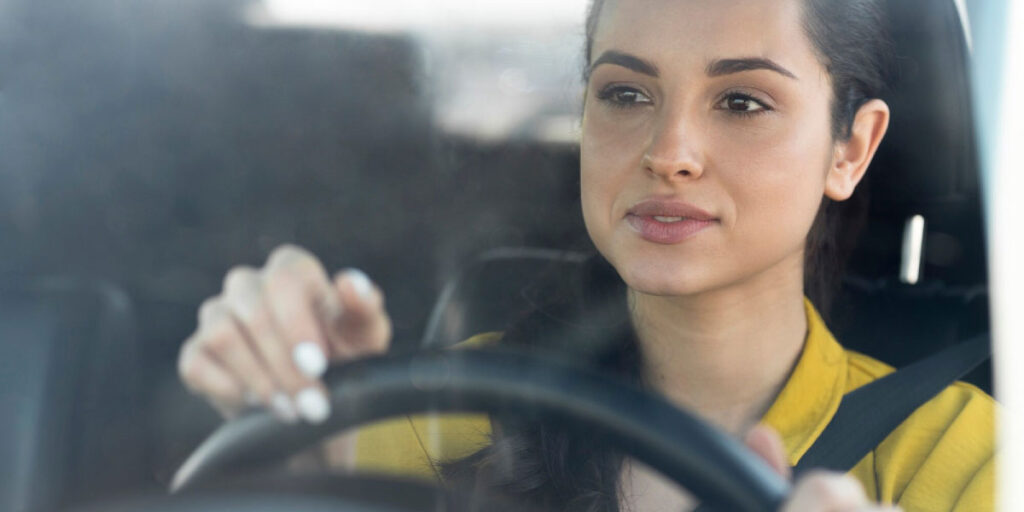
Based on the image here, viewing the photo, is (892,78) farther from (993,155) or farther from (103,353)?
(103,353)

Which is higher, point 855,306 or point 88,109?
point 88,109

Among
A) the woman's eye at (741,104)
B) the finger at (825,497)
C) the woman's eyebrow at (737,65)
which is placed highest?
the woman's eyebrow at (737,65)

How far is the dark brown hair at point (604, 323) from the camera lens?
0.91 metres

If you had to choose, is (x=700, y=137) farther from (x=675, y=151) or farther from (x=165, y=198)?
(x=165, y=198)

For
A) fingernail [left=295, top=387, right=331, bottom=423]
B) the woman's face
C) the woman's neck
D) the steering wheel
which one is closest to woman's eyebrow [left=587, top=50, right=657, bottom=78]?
the woman's face

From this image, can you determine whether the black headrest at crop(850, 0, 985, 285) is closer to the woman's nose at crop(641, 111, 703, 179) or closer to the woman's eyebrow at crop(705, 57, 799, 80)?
the woman's eyebrow at crop(705, 57, 799, 80)

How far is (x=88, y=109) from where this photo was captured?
875 mm

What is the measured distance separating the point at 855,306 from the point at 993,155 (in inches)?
17.8

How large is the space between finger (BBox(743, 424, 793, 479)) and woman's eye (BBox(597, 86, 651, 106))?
351mm

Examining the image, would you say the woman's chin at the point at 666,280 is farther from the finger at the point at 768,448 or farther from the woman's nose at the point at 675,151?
the finger at the point at 768,448

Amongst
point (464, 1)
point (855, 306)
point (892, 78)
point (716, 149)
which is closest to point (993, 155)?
point (892, 78)

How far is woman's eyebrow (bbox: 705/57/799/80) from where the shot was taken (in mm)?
953

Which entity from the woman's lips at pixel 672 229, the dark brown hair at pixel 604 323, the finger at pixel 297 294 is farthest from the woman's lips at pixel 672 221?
the finger at pixel 297 294

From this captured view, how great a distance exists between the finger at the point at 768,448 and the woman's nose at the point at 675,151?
0.89 ft
